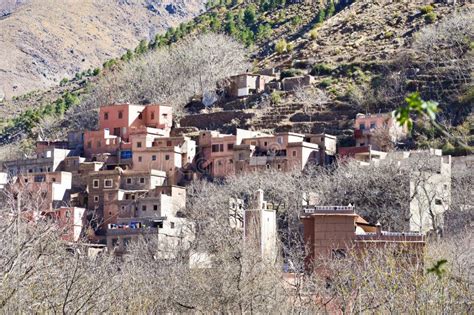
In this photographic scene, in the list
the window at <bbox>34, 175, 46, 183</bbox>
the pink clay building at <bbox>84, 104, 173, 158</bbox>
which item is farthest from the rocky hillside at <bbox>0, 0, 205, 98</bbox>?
the window at <bbox>34, 175, 46, 183</bbox>

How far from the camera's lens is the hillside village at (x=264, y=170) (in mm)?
43219

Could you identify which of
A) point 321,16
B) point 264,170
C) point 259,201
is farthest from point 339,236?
point 321,16

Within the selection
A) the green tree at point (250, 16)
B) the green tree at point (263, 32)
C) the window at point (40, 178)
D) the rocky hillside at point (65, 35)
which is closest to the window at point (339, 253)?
the window at point (40, 178)

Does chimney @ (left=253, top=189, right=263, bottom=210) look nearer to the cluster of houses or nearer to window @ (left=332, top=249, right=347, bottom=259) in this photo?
the cluster of houses

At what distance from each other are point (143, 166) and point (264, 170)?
6615 mm

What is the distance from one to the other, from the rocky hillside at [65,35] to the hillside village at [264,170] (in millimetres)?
55924

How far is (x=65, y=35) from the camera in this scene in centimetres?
17525

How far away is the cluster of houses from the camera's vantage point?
6931cm

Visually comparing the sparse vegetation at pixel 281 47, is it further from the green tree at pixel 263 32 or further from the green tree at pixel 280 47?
the green tree at pixel 263 32

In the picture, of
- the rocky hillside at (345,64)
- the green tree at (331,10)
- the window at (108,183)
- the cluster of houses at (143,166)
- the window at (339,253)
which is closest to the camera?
the window at (339,253)

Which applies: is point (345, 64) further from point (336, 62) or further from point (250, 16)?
point (250, 16)

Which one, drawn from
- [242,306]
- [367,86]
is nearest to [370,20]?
[367,86]

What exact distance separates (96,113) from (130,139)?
1604cm

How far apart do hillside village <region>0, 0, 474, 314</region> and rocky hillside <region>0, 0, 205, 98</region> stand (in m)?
55.9
